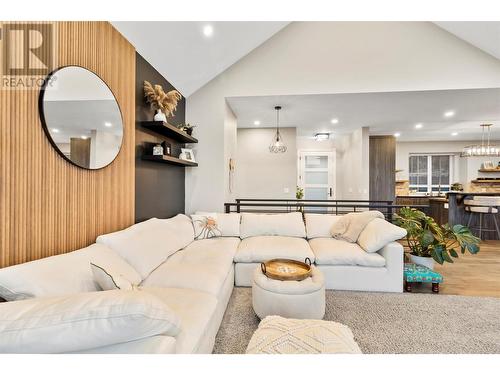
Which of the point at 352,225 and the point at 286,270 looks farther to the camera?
the point at 352,225

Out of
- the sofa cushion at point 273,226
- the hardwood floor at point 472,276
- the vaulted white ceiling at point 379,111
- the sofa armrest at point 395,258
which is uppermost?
the vaulted white ceiling at point 379,111

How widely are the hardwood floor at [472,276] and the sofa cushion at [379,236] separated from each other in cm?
65

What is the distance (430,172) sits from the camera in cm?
780

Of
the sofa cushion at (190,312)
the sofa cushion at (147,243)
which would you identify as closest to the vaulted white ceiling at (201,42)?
the sofa cushion at (147,243)

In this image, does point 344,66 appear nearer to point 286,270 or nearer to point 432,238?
point 432,238

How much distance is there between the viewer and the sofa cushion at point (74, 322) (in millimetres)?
695

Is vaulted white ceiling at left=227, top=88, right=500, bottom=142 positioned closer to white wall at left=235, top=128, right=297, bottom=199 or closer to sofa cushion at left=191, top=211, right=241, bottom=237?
white wall at left=235, top=128, right=297, bottom=199

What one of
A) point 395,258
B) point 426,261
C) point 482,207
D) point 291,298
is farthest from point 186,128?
point 482,207

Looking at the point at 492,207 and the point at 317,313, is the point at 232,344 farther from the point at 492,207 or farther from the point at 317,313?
the point at 492,207

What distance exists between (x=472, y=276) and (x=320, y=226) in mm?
1968

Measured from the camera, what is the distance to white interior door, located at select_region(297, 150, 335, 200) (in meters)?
7.13

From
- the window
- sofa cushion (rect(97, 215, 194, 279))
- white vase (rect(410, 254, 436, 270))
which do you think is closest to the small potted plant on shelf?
white vase (rect(410, 254, 436, 270))

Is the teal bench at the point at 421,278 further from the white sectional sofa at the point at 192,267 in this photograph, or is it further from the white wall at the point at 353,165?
the white wall at the point at 353,165
